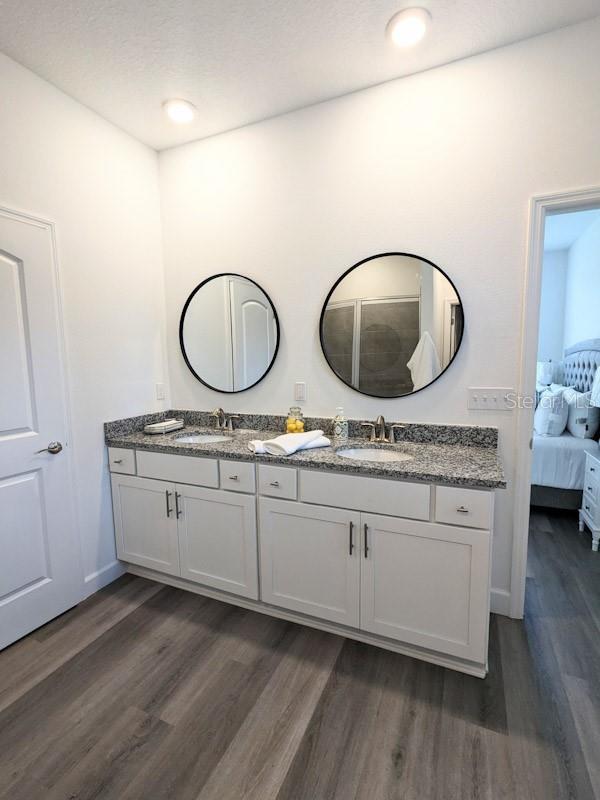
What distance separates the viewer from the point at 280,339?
2451mm

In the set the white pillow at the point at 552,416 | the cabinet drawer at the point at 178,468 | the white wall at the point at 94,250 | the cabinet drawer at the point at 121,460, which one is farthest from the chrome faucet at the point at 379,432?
the white pillow at the point at 552,416

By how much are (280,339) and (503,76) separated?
168 centimetres

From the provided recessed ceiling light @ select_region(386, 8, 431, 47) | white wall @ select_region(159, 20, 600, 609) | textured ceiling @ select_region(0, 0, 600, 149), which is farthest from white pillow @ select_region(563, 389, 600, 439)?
recessed ceiling light @ select_region(386, 8, 431, 47)

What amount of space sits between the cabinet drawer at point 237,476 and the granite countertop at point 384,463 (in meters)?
0.04

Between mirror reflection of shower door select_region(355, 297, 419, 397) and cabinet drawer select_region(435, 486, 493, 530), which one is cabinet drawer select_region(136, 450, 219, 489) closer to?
mirror reflection of shower door select_region(355, 297, 419, 397)

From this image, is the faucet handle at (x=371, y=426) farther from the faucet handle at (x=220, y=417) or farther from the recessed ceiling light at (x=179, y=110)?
the recessed ceiling light at (x=179, y=110)

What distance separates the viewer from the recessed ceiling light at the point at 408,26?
5.32 ft

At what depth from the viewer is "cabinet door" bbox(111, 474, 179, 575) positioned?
7.42ft

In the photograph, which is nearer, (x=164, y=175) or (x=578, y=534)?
(x=164, y=175)

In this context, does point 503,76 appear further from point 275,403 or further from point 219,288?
point 275,403

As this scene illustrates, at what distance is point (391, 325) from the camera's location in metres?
2.18

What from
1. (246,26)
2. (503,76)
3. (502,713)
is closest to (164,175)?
(246,26)

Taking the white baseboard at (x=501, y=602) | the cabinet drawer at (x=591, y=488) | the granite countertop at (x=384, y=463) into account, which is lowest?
the white baseboard at (x=501, y=602)

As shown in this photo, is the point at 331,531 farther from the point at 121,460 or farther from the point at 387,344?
the point at 121,460
